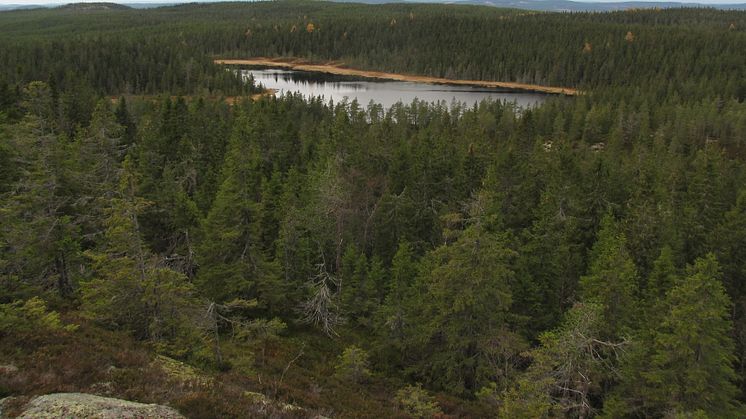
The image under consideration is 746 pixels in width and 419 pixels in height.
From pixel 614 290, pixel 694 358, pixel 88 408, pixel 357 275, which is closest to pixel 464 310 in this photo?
pixel 614 290

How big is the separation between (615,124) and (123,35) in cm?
16624

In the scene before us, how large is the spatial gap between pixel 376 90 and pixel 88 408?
505 feet

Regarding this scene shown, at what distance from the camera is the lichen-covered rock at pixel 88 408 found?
11.4m

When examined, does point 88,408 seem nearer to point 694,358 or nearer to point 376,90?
point 694,358

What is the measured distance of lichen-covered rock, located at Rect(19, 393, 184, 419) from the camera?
11.4 m

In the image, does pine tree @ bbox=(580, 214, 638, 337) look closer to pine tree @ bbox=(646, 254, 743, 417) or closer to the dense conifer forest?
the dense conifer forest

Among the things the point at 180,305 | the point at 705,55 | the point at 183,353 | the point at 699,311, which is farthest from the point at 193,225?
the point at 705,55

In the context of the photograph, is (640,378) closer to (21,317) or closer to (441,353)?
(441,353)

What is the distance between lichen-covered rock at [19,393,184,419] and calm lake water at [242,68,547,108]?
12029cm

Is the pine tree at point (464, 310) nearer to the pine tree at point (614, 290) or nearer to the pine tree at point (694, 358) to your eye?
the pine tree at point (614, 290)

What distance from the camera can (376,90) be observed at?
527ft

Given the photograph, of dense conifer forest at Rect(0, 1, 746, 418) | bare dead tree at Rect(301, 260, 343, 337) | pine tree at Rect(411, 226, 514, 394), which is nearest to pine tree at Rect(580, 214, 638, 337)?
dense conifer forest at Rect(0, 1, 746, 418)

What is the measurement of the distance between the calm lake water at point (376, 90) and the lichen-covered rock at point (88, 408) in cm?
12029

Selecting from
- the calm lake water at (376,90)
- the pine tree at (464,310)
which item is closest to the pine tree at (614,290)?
the pine tree at (464,310)
